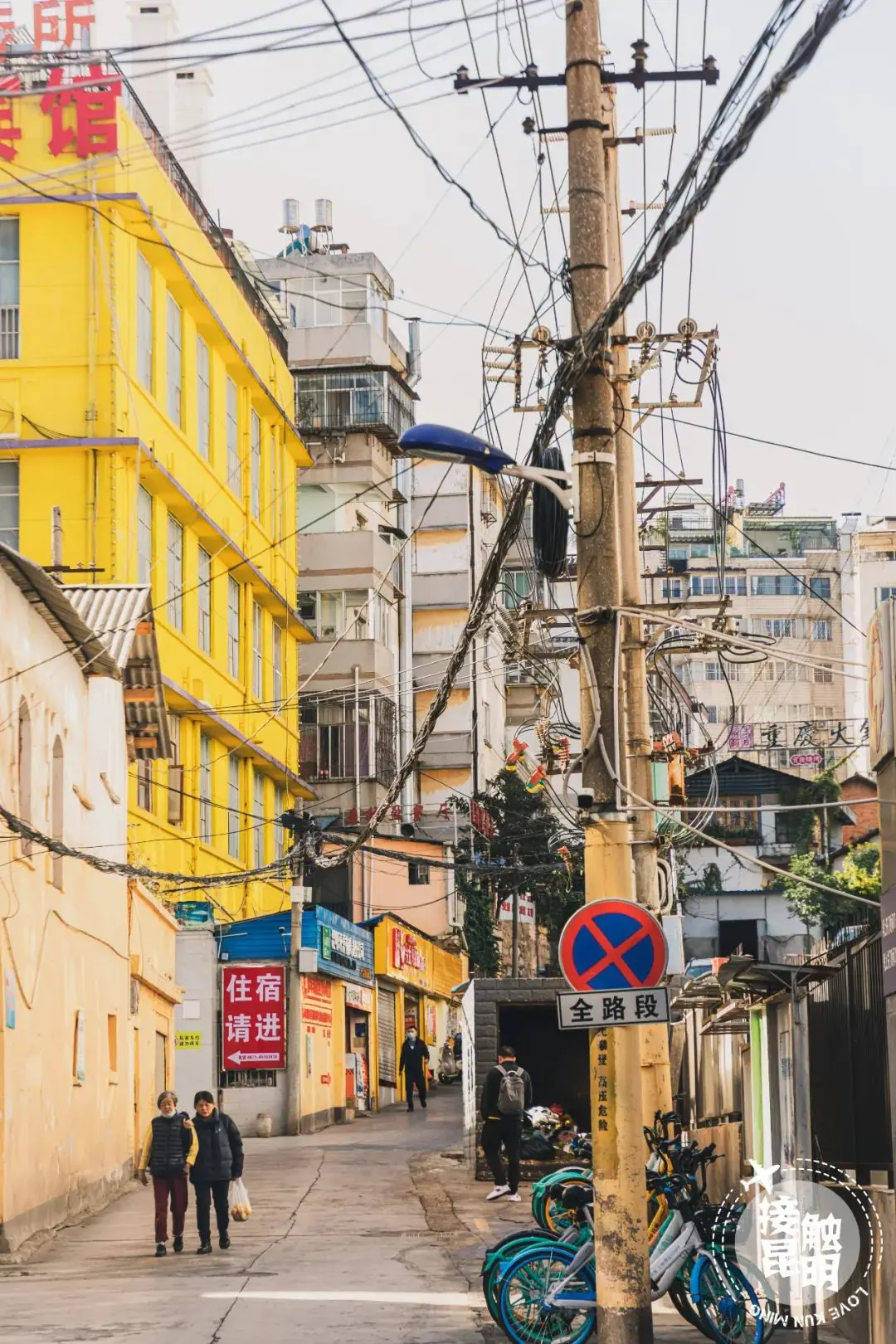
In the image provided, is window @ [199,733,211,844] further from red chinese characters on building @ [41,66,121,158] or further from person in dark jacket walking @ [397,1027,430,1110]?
red chinese characters on building @ [41,66,121,158]

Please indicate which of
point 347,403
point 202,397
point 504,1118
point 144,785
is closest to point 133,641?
point 504,1118

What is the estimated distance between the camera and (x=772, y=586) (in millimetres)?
96250

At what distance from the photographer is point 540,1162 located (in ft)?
82.4

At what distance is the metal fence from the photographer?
11555mm

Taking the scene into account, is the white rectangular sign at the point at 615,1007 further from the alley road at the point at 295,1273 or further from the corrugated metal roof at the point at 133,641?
the corrugated metal roof at the point at 133,641

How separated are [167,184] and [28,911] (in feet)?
73.6

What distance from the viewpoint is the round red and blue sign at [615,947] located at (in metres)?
11.0

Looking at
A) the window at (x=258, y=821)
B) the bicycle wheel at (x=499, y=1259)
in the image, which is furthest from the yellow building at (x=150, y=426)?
the bicycle wheel at (x=499, y=1259)

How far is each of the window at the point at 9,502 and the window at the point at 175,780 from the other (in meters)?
4.64

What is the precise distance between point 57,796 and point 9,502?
14.9 meters

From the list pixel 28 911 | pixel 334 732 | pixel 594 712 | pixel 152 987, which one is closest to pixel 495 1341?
pixel 594 712

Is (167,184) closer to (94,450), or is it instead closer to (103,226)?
(103,226)

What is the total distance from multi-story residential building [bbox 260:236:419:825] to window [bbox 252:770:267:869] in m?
4.25

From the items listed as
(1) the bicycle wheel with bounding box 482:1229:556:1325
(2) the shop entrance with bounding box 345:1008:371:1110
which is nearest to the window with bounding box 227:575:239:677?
(2) the shop entrance with bounding box 345:1008:371:1110
